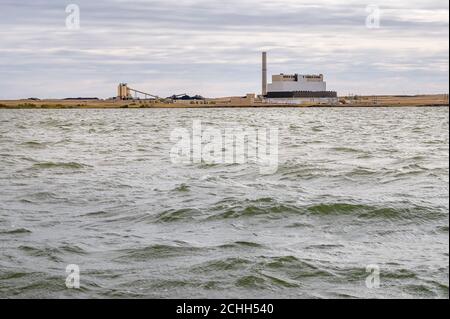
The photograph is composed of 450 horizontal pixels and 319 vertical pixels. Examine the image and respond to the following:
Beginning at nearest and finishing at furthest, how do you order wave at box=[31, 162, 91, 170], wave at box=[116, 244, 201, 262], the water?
the water → wave at box=[116, 244, 201, 262] → wave at box=[31, 162, 91, 170]

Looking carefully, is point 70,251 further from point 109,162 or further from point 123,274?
point 109,162

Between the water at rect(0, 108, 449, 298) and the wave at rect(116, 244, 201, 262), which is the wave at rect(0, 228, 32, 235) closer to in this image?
the water at rect(0, 108, 449, 298)

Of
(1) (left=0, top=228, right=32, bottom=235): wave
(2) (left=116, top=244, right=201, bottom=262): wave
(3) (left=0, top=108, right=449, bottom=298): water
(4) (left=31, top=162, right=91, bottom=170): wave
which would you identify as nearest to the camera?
(3) (left=0, top=108, right=449, bottom=298): water

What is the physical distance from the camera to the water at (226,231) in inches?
479

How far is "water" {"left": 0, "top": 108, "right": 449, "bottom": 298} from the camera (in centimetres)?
1216

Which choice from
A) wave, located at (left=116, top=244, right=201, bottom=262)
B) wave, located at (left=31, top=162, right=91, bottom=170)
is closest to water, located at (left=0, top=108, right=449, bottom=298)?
wave, located at (left=116, top=244, right=201, bottom=262)

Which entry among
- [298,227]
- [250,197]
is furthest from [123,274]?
[250,197]

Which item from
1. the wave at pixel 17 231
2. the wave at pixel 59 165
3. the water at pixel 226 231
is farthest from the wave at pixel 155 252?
the wave at pixel 59 165

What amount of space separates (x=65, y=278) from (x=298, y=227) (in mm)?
6142

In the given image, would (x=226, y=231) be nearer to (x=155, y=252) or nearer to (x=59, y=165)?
(x=155, y=252)

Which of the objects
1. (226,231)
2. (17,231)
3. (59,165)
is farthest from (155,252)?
(59,165)

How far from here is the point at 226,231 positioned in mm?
16344

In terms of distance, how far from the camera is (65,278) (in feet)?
40.6

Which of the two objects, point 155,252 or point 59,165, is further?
point 59,165
